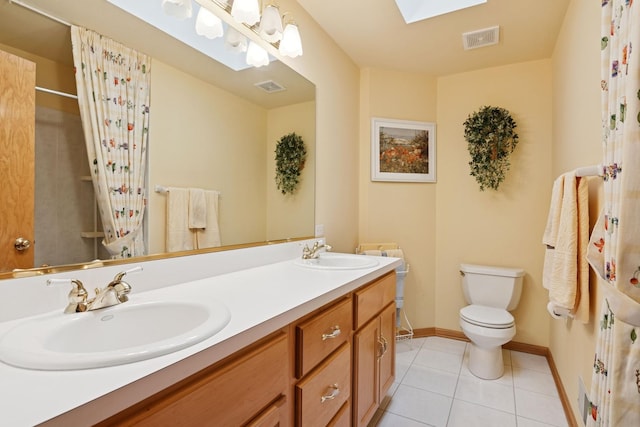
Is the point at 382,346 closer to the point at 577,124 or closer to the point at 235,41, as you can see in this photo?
the point at 577,124

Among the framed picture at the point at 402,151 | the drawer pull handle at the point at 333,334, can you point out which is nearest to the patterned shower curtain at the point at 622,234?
the drawer pull handle at the point at 333,334

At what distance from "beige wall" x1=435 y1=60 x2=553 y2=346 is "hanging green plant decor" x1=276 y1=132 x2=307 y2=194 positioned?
5.02 feet

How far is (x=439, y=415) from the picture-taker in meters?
1.79

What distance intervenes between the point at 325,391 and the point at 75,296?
2.73 feet

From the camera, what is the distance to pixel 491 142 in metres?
2.54

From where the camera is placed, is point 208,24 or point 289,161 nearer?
point 208,24

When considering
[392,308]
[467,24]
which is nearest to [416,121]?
[467,24]

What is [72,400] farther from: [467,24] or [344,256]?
[467,24]

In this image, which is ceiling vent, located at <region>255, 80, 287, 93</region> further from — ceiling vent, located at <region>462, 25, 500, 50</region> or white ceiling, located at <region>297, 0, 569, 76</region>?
Answer: ceiling vent, located at <region>462, 25, 500, 50</region>

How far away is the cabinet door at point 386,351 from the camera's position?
1666 mm

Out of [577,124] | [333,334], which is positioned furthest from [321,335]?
[577,124]

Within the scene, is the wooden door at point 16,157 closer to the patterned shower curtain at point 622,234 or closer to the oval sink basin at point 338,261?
the oval sink basin at point 338,261

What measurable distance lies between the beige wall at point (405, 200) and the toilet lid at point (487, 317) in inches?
21.6

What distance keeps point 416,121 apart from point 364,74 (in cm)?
62
